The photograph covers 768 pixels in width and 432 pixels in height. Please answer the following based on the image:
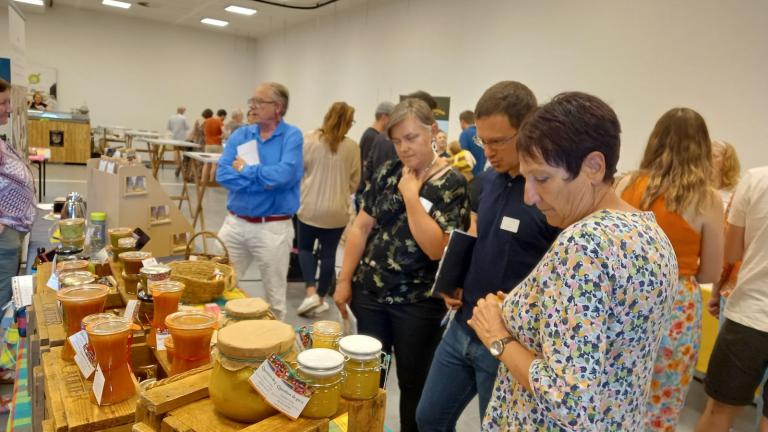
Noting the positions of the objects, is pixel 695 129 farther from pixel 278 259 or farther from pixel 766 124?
pixel 766 124

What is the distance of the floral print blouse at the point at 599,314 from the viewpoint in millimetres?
853

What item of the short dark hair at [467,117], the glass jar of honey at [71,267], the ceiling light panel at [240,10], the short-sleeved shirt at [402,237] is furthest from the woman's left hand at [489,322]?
the ceiling light panel at [240,10]

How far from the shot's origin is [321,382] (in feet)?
2.90

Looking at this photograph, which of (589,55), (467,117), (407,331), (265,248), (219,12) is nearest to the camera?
(407,331)

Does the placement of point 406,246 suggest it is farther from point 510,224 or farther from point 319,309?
point 319,309

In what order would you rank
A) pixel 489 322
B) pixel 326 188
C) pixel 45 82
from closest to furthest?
pixel 489 322 < pixel 326 188 < pixel 45 82

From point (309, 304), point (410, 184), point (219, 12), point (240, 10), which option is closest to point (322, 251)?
point (309, 304)

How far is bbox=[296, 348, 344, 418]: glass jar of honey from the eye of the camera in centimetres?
87

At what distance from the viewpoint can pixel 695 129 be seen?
74.6 inches

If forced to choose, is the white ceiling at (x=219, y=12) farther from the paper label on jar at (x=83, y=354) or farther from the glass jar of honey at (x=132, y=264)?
the paper label on jar at (x=83, y=354)

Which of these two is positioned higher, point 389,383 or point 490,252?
point 490,252

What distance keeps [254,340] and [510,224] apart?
0.81 metres

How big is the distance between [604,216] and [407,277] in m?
0.97

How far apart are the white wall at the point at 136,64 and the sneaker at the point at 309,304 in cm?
1153
